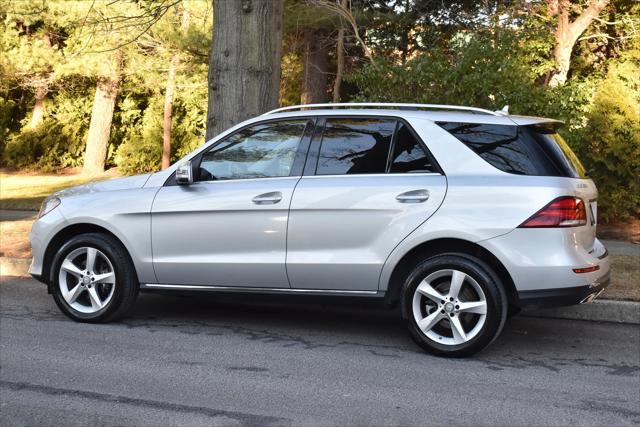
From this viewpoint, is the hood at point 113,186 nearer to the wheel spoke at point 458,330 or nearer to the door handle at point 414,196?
the door handle at point 414,196

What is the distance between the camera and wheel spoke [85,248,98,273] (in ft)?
22.1

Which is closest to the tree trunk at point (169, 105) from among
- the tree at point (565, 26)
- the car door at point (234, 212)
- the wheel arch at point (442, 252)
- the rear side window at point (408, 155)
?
the tree at point (565, 26)

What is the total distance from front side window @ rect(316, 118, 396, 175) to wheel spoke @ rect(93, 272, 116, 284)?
1.89 m

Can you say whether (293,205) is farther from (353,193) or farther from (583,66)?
(583,66)

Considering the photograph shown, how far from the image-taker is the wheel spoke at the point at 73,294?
6.80 meters

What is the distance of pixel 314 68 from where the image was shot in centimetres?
2020

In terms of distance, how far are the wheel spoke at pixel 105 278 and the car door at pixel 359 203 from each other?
153 cm

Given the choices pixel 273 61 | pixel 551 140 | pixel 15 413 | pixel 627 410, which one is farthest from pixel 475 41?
pixel 15 413

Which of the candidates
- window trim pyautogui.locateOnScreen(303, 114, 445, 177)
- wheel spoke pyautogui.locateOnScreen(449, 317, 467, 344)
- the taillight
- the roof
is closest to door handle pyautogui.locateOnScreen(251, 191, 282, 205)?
window trim pyautogui.locateOnScreen(303, 114, 445, 177)

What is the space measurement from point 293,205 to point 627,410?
8.76 ft

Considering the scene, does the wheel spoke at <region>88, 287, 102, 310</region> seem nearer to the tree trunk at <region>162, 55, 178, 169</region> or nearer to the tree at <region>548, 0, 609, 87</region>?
the tree at <region>548, 0, 609, 87</region>

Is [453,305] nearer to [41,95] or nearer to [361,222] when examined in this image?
[361,222]

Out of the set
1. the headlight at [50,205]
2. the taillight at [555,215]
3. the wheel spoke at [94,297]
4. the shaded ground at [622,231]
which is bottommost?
the shaded ground at [622,231]

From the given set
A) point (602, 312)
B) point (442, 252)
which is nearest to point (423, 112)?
point (442, 252)
